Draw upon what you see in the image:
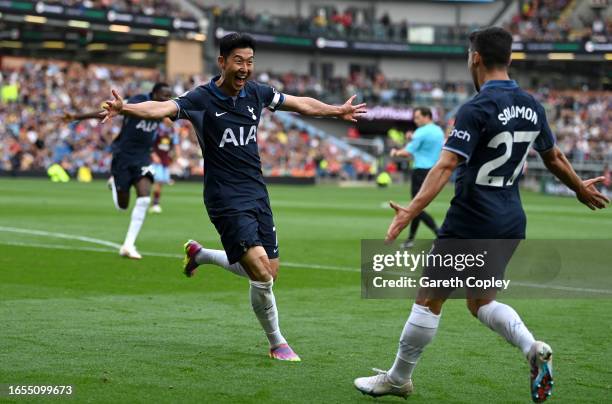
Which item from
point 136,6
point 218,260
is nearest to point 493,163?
point 218,260

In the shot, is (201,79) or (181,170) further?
(201,79)

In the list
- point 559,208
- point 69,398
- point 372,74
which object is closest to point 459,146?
point 69,398

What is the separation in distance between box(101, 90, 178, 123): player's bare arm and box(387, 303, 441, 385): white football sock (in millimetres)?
2487

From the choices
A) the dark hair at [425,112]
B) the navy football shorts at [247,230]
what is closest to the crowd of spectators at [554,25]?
the dark hair at [425,112]

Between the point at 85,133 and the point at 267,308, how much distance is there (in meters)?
42.6

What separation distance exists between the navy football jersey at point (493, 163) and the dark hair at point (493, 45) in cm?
13

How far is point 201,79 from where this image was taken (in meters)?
58.4

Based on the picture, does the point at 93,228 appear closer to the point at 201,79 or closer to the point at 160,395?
the point at 160,395

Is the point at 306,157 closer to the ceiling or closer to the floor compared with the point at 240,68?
closer to the floor

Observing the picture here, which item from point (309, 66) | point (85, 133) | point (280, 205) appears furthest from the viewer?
point (309, 66)

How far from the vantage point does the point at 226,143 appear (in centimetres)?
797

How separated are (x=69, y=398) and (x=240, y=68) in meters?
2.88

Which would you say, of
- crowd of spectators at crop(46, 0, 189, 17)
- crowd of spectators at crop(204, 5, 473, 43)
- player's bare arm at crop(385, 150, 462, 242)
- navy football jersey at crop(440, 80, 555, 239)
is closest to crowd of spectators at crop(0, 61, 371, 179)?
crowd of spectators at crop(46, 0, 189, 17)

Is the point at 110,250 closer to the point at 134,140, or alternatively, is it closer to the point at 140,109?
the point at 134,140
